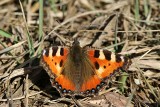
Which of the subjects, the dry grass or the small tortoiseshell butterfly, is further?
the dry grass

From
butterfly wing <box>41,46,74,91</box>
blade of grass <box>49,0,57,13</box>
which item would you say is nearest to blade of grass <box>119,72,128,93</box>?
butterfly wing <box>41,46,74,91</box>

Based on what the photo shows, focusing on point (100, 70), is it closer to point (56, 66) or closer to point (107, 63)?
point (107, 63)

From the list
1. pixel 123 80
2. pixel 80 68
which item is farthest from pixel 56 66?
pixel 123 80

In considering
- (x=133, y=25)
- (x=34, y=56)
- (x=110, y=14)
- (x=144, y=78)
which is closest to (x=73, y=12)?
(x=110, y=14)

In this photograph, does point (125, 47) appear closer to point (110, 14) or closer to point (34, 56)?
point (110, 14)

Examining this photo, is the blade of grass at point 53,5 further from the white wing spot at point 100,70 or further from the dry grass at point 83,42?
the white wing spot at point 100,70

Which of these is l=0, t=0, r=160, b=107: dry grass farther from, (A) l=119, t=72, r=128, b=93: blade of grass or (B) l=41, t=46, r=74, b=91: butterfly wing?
(B) l=41, t=46, r=74, b=91: butterfly wing
